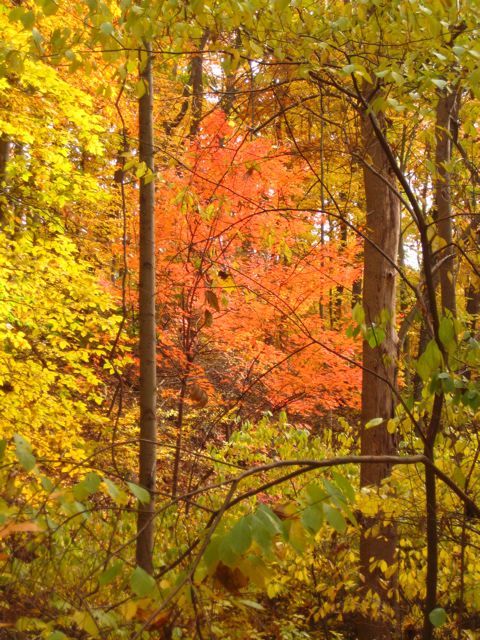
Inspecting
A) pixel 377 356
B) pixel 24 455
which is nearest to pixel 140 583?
pixel 24 455

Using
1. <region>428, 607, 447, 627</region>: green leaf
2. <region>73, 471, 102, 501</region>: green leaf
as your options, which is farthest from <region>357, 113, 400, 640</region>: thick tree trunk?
<region>73, 471, 102, 501</region>: green leaf

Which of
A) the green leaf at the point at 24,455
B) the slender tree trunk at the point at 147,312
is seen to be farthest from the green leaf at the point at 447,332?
the slender tree trunk at the point at 147,312

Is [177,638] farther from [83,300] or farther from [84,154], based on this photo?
[84,154]

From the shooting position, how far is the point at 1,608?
7.52 feet

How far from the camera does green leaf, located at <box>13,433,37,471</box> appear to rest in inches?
48.0

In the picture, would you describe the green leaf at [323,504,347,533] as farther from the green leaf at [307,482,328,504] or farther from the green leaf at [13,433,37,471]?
the green leaf at [13,433,37,471]

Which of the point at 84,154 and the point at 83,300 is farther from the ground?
the point at 84,154

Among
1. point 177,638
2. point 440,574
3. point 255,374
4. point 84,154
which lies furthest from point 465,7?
point 84,154

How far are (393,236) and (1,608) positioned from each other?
13.6 feet

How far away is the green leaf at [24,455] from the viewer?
4.00ft

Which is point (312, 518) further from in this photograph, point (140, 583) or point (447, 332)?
point (447, 332)

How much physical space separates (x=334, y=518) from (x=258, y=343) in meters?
7.86

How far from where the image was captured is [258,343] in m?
9.16

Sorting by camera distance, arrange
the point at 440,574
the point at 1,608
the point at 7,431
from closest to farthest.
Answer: the point at 1,608 < the point at 440,574 < the point at 7,431
